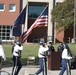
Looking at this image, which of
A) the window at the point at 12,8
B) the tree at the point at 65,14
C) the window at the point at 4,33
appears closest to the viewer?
the tree at the point at 65,14

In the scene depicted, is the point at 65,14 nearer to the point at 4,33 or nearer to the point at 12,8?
the point at 12,8

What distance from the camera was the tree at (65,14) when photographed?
64.1 meters

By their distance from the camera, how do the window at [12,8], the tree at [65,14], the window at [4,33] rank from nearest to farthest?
the tree at [65,14], the window at [12,8], the window at [4,33]

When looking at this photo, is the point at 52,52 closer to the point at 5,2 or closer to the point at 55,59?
the point at 55,59

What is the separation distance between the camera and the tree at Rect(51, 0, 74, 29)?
64062 millimetres

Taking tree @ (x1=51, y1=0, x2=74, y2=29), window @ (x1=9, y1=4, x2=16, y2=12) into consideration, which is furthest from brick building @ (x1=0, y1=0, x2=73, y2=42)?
tree @ (x1=51, y1=0, x2=74, y2=29)

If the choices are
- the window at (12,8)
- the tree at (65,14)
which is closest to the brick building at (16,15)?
the window at (12,8)

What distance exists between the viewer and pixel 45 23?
58.0 feet

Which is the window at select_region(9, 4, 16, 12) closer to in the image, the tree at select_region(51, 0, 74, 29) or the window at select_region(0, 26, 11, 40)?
the window at select_region(0, 26, 11, 40)

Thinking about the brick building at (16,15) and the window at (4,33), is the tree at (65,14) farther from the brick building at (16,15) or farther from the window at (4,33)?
the window at (4,33)

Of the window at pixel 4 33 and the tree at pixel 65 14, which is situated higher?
the tree at pixel 65 14

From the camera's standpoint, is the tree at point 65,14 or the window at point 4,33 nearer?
the tree at point 65,14

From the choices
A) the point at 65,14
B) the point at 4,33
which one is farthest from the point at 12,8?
the point at 65,14

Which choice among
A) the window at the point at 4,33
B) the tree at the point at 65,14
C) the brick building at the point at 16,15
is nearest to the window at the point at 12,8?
the brick building at the point at 16,15
